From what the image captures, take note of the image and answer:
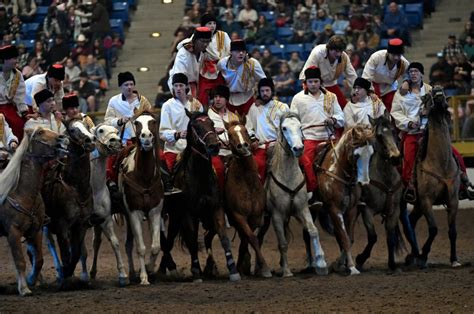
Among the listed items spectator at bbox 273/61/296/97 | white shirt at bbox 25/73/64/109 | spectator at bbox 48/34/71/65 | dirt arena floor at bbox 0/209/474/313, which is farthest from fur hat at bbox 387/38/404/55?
spectator at bbox 48/34/71/65

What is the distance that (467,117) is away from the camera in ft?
66.8

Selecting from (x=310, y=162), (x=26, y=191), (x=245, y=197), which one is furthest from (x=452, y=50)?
(x=26, y=191)

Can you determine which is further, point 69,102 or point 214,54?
point 214,54

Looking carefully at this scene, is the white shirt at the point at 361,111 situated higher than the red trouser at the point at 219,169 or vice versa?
the white shirt at the point at 361,111

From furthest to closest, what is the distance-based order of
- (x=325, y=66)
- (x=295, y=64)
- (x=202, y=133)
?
(x=295, y=64), (x=325, y=66), (x=202, y=133)

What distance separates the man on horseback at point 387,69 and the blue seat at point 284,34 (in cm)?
751

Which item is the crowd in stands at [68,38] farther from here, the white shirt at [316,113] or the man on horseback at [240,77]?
the white shirt at [316,113]

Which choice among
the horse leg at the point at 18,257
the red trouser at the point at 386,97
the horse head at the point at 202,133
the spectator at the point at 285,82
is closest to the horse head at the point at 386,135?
the red trouser at the point at 386,97

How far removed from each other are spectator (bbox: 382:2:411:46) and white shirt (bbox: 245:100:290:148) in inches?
315

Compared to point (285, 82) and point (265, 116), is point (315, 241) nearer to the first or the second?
point (265, 116)

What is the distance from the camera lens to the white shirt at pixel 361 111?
55.6 ft

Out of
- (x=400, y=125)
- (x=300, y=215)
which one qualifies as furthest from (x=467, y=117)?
(x=300, y=215)

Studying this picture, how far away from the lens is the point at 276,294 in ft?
45.2

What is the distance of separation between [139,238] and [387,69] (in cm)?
415
